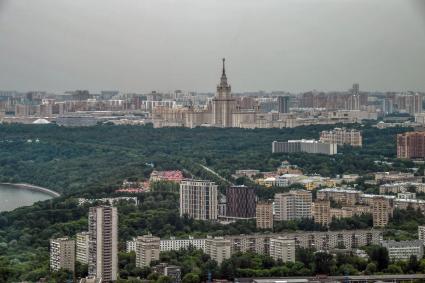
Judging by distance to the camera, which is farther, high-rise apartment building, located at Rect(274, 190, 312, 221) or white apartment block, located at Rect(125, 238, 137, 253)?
high-rise apartment building, located at Rect(274, 190, 312, 221)

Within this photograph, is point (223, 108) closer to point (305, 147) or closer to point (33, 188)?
point (305, 147)

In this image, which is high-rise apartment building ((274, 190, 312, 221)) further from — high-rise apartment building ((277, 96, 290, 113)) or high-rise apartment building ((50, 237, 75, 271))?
high-rise apartment building ((277, 96, 290, 113))

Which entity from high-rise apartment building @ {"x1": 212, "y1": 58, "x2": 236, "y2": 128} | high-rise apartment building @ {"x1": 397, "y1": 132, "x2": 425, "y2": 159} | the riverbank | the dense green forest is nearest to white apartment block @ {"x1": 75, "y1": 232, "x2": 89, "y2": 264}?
the dense green forest

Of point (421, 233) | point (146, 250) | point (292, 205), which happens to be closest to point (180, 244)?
point (146, 250)

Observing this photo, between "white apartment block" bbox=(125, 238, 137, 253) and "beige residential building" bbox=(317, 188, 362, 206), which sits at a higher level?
"beige residential building" bbox=(317, 188, 362, 206)

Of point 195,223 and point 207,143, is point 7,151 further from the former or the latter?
point 195,223

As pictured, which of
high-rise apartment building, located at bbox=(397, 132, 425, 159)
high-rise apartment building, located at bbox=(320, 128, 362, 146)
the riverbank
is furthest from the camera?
high-rise apartment building, located at bbox=(320, 128, 362, 146)

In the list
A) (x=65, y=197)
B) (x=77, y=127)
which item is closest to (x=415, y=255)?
(x=65, y=197)
